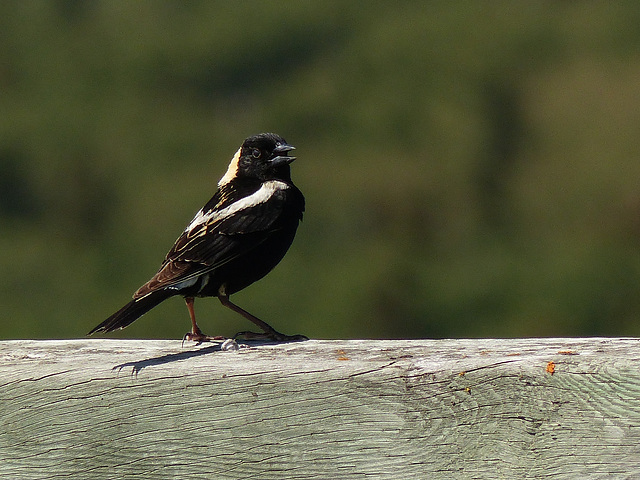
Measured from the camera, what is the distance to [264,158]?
412 centimetres

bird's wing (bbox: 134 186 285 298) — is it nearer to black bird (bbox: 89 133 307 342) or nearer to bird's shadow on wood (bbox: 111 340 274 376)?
black bird (bbox: 89 133 307 342)

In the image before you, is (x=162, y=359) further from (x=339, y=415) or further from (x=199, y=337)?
(x=199, y=337)

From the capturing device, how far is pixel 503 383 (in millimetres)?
2031

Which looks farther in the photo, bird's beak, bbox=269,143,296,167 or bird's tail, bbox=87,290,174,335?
bird's beak, bbox=269,143,296,167

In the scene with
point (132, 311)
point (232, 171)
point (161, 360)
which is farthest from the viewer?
point (232, 171)

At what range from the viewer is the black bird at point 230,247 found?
350cm

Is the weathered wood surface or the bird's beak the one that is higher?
the bird's beak

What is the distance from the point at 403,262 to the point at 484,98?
280 cm

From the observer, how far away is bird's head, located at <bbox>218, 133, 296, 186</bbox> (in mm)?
4094

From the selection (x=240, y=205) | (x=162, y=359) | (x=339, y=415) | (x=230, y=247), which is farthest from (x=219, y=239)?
(x=339, y=415)

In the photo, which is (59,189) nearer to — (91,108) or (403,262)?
(91,108)

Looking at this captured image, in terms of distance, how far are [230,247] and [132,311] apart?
1.60ft

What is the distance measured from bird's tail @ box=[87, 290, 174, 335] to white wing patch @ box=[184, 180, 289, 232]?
356 millimetres

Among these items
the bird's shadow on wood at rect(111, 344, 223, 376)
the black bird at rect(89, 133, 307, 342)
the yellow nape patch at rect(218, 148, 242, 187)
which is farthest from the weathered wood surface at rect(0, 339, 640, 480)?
the yellow nape patch at rect(218, 148, 242, 187)
